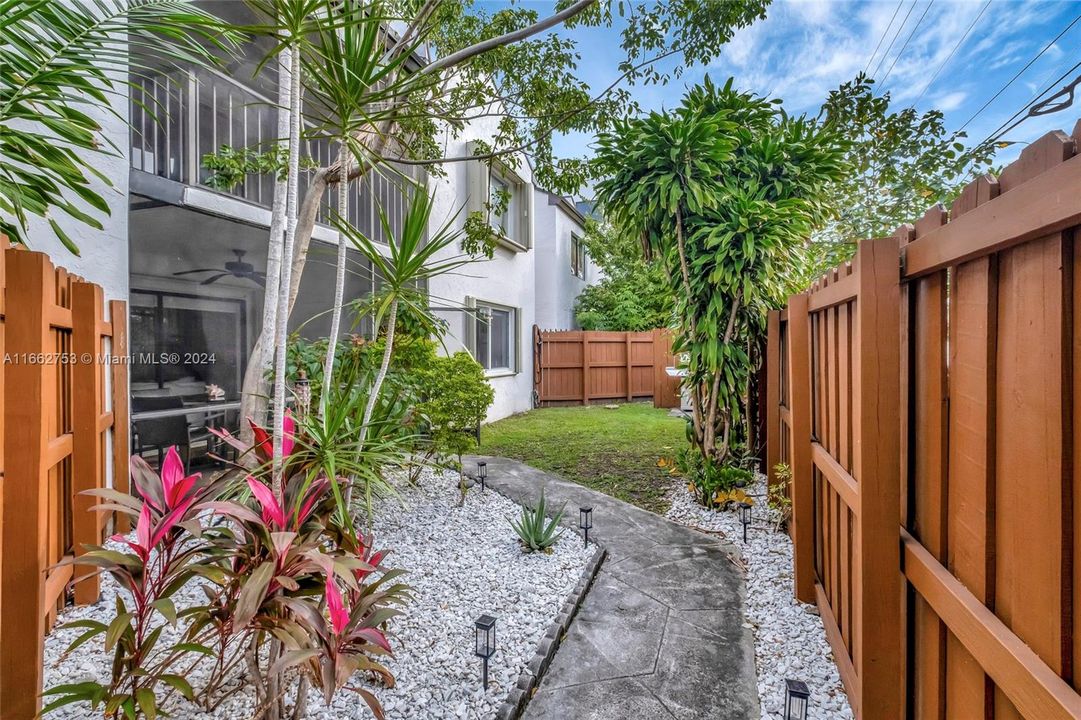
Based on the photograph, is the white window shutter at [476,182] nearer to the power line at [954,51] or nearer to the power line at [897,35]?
the power line at [897,35]

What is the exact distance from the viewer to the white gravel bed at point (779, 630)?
7.01 feet

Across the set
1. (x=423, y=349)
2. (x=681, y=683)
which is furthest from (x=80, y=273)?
(x=681, y=683)

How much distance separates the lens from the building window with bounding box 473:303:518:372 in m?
9.40

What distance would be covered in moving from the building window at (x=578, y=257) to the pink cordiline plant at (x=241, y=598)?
14.3m

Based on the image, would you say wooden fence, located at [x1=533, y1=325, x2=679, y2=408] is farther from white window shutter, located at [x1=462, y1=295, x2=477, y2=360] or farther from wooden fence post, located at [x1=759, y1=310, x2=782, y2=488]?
wooden fence post, located at [x1=759, y1=310, x2=782, y2=488]

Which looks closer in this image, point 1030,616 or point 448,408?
point 1030,616

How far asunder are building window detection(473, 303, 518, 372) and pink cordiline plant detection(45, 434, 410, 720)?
7.21 metres

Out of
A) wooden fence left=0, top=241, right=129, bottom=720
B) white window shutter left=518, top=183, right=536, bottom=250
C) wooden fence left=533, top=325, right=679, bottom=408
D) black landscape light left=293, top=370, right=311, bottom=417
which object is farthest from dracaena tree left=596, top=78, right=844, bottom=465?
wooden fence left=533, top=325, right=679, bottom=408

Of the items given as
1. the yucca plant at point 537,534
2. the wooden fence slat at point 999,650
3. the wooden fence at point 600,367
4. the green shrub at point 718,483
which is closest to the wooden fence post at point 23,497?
the yucca plant at point 537,534

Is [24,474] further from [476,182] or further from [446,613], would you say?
[476,182]

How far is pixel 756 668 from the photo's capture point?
238 centimetres

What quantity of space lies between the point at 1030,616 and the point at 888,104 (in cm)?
458

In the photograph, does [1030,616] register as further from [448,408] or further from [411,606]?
[448,408]

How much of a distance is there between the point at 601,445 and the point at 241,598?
252 inches
